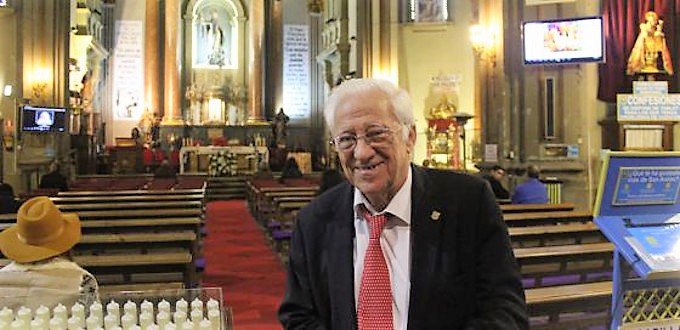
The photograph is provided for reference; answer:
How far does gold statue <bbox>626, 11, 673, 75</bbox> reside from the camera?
11.9m

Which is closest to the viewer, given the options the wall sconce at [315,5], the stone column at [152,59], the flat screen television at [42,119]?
the flat screen television at [42,119]

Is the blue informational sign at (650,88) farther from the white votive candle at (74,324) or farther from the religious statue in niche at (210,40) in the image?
the religious statue in niche at (210,40)

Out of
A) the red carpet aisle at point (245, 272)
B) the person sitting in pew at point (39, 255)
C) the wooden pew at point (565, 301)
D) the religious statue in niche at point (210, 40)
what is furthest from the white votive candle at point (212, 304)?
the religious statue in niche at point (210, 40)

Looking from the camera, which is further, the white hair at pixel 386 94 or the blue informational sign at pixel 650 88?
the blue informational sign at pixel 650 88

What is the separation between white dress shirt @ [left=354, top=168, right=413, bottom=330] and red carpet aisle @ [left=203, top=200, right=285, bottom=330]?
3563mm

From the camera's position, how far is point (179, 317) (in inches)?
87.5

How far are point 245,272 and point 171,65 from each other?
18669 mm

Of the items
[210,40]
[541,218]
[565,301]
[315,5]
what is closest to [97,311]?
[565,301]

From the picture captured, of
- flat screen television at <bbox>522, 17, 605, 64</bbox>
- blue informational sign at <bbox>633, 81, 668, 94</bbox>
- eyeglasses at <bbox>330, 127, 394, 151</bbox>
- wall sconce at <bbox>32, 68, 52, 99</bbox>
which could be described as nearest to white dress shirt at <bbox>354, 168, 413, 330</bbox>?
eyeglasses at <bbox>330, 127, 394, 151</bbox>

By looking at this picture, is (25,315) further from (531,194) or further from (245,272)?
(531,194)

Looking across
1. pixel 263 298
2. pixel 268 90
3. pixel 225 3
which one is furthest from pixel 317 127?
pixel 263 298

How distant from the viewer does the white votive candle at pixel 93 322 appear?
2.18m

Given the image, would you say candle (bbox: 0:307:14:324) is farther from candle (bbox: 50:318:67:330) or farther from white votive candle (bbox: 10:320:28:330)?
candle (bbox: 50:318:67:330)

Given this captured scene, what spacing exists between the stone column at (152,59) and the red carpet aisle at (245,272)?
13274 millimetres
